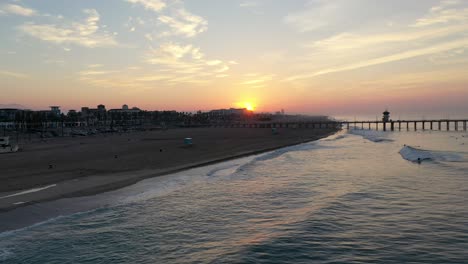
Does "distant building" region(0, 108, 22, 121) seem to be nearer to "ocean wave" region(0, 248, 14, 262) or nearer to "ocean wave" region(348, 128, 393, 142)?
"ocean wave" region(348, 128, 393, 142)

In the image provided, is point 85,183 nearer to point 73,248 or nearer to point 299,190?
point 73,248

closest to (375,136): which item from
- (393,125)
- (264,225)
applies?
(393,125)

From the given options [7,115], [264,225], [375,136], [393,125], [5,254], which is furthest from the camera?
[7,115]

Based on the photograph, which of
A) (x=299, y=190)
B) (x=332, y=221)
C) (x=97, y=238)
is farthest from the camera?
(x=299, y=190)

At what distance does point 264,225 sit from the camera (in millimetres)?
11648

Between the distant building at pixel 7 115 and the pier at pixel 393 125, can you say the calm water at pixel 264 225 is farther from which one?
the distant building at pixel 7 115

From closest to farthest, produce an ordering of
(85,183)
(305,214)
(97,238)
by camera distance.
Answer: (97,238) → (305,214) → (85,183)

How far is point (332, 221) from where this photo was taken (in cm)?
1201

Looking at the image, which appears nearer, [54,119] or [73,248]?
[73,248]

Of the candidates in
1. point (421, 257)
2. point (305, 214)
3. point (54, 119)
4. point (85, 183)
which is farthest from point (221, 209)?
point (54, 119)

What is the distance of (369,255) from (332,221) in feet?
9.63

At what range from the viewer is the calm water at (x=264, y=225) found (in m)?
9.20

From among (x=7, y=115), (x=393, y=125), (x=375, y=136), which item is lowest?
(x=375, y=136)

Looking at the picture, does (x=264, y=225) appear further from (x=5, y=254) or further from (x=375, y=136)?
(x=375, y=136)
